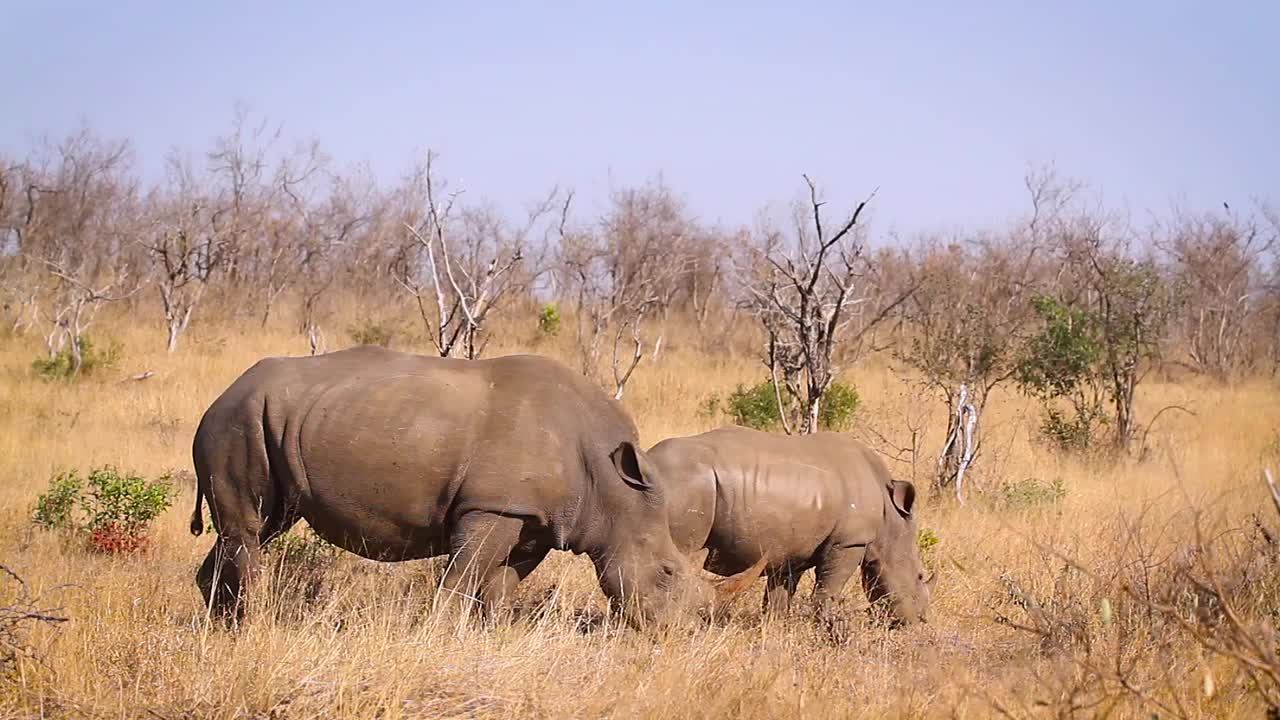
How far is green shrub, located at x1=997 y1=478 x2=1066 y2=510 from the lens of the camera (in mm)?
10414

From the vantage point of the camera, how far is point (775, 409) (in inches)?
543

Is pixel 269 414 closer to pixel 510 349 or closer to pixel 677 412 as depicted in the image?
pixel 677 412

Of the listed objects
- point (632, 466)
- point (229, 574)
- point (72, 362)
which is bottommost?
point (229, 574)

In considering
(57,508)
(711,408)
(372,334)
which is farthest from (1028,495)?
(372,334)

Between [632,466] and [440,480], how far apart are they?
95 centimetres

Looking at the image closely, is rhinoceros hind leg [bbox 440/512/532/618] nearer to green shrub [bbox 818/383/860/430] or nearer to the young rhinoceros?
the young rhinoceros

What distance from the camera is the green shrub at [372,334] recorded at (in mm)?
21391

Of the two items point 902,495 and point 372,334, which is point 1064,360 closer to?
point 902,495

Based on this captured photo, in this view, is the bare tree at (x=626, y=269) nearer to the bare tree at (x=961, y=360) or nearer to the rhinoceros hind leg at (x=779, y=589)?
the bare tree at (x=961, y=360)

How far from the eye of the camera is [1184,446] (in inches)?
590

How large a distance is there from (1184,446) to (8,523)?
12.7 metres

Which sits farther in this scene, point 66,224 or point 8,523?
point 66,224

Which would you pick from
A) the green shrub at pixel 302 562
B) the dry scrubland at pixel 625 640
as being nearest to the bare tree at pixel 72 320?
the dry scrubland at pixel 625 640

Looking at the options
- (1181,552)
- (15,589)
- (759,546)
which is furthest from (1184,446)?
(15,589)
